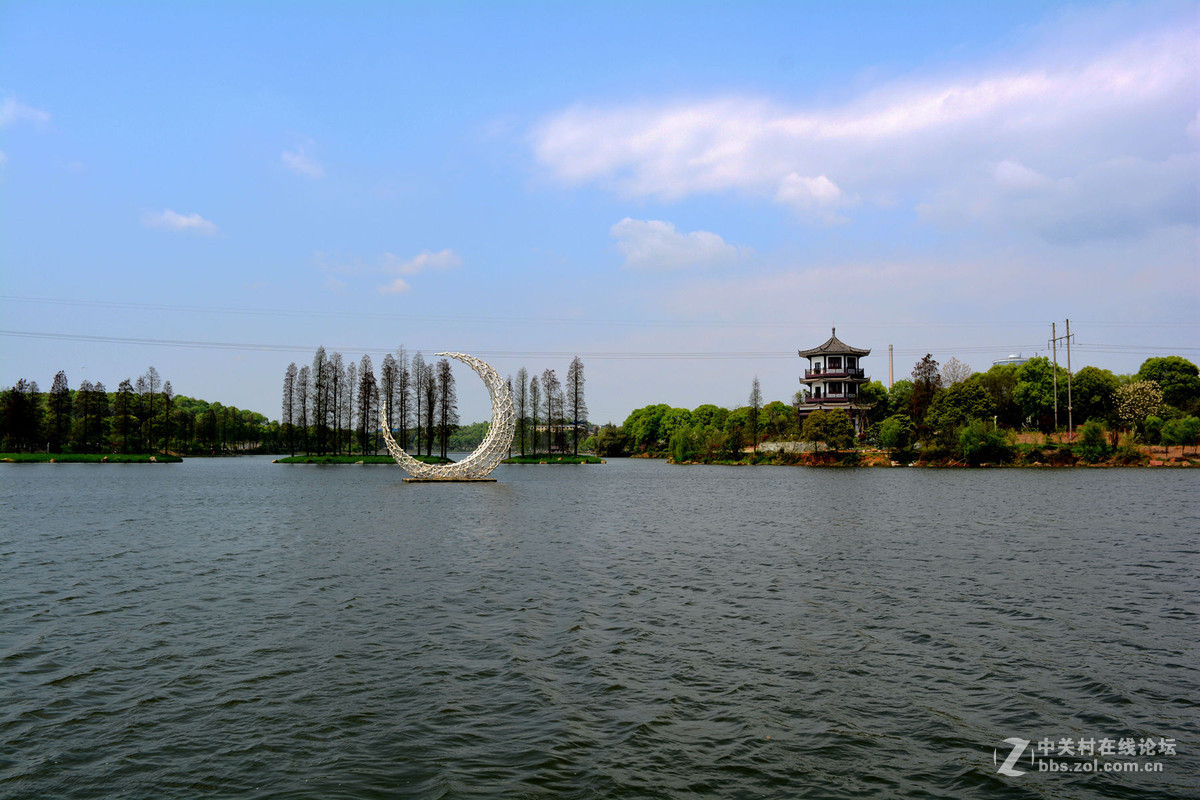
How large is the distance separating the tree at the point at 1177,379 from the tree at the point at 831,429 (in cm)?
3495

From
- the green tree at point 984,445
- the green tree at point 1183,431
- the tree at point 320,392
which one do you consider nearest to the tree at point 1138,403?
the green tree at point 1183,431

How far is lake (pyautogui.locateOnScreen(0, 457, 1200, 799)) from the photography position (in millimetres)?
6844

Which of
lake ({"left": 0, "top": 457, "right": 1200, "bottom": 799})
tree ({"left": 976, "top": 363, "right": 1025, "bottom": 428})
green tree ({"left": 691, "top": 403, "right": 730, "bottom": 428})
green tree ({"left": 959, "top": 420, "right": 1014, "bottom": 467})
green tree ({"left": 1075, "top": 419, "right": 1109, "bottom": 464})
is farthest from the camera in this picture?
green tree ({"left": 691, "top": 403, "right": 730, "bottom": 428})

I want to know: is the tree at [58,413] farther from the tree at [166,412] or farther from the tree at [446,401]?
the tree at [446,401]

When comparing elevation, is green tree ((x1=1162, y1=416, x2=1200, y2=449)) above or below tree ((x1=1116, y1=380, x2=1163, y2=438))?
below

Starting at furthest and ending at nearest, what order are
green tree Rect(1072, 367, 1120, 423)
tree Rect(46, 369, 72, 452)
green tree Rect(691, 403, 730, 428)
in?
green tree Rect(691, 403, 730, 428), tree Rect(46, 369, 72, 452), green tree Rect(1072, 367, 1120, 423)

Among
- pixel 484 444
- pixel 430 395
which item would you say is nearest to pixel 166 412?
pixel 430 395

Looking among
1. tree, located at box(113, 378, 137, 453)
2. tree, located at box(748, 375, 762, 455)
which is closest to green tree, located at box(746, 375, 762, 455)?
tree, located at box(748, 375, 762, 455)

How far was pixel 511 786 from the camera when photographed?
21.5 ft

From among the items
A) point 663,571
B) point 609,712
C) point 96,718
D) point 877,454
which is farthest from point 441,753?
point 877,454

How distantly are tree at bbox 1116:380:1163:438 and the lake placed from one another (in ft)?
209

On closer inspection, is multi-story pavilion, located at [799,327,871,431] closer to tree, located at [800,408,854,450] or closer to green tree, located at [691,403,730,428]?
tree, located at [800,408,854,450]

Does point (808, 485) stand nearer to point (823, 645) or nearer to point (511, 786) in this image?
point (823, 645)

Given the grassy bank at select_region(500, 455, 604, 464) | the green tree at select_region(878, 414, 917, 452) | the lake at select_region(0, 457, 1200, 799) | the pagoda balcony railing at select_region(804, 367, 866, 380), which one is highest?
the pagoda balcony railing at select_region(804, 367, 866, 380)
